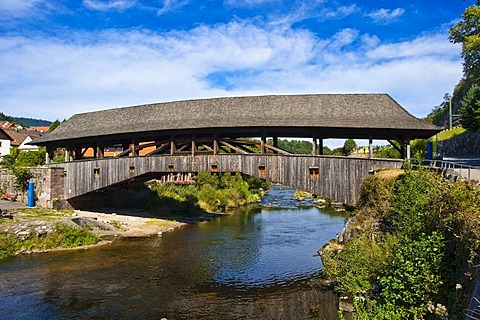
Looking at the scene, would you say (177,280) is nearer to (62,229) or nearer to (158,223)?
(62,229)

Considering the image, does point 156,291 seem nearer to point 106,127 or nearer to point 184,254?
point 184,254

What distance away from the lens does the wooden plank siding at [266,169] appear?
1639 centimetres

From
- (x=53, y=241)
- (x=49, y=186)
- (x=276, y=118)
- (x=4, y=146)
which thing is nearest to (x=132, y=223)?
(x=49, y=186)

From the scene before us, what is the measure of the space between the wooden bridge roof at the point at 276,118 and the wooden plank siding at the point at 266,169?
4.43ft

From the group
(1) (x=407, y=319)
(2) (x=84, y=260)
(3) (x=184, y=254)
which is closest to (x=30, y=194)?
(2) (x=84, y=260)

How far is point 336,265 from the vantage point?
39.6 feet

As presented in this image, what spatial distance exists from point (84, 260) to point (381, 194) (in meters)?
12.4

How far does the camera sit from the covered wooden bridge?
1667 centimetres

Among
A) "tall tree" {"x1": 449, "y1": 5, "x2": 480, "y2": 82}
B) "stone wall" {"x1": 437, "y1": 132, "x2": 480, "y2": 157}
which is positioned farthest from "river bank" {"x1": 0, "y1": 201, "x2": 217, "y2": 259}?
"stone wall" {"x1": 437, "y1": 132, "x2": 480, "y2": 157}

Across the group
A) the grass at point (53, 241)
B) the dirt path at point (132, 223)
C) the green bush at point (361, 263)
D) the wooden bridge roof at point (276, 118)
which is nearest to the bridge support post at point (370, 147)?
the wooden bridge roof at point (276, 118)

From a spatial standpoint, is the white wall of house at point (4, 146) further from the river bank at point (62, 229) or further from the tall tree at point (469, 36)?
the tall tree at point (469, 36)

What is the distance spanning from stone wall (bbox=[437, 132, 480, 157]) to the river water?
15340 millimetres

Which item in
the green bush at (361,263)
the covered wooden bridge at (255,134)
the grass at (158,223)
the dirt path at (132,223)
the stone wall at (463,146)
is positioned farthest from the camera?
the stone wall at (463,146)

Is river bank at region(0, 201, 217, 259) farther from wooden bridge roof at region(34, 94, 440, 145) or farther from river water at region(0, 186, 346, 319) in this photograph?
wooden bridge roof at region(34, 94, 440, 145)
